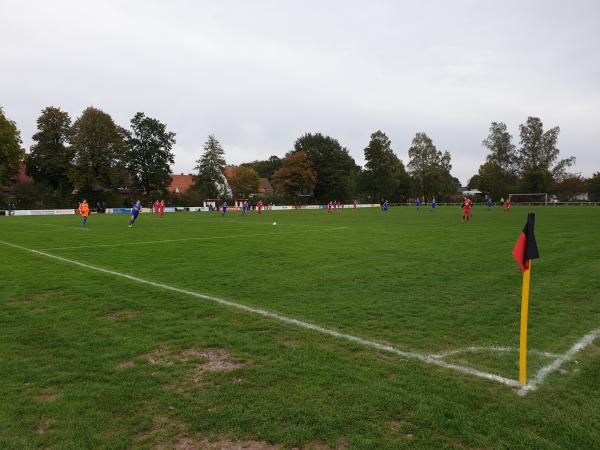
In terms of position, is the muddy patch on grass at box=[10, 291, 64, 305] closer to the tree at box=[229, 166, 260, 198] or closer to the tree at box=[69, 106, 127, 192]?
the tree at box=[69, 106, 127, 192]

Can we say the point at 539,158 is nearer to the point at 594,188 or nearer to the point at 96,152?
the point at 594,188

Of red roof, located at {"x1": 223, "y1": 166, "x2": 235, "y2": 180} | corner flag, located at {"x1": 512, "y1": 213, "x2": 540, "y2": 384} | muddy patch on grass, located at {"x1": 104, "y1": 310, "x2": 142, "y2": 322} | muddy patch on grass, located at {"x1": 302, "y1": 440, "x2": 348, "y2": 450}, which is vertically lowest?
muddy patch on grass, located at {"x1": 302, "y1": 440, "x2": 348, "y2": 450}

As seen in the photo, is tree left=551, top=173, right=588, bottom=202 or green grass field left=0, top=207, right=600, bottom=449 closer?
green grass field left=0, top=207, right=600, bottom=449

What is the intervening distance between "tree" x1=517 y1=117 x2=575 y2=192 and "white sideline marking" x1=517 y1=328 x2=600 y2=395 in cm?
9276

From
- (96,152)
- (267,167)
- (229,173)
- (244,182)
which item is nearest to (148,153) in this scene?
(96,152)

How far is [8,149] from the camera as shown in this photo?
59688mm

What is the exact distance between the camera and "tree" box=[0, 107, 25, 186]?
58781 mm

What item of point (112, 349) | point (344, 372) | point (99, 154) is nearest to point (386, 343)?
point (344, 372)

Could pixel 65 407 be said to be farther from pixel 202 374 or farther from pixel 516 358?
pixel 516 358

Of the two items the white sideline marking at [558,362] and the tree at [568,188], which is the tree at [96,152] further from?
the tree at [568,188]

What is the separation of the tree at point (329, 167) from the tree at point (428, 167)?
52.3ft

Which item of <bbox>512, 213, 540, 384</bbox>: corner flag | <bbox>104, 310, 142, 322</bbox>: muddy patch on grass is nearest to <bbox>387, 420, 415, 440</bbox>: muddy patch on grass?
<bbox>512, 213, 540, 384</bbox>: corner flag

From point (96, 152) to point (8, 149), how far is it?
1290cm

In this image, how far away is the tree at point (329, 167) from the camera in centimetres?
9644
